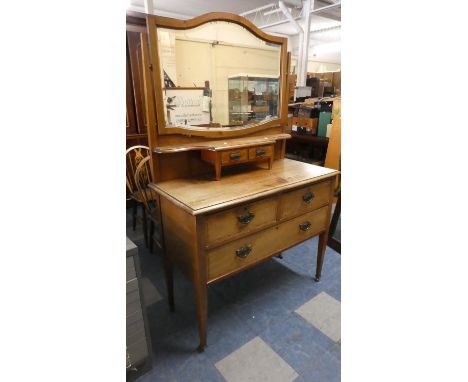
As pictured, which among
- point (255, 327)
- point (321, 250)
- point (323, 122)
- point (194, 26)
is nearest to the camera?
point (194, 26)

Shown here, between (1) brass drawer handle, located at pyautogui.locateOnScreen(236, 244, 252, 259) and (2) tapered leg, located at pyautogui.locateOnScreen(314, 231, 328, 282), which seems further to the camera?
(2) tapered leg, located at pyautogui.locateOnScreen(314, 231, 328, 282)

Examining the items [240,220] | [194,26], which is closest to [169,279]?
[240,220]

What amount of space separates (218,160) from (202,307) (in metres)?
0.68

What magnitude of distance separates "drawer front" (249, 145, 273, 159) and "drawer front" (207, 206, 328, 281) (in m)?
0.37

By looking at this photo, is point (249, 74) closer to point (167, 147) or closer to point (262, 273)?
point (167, 147)

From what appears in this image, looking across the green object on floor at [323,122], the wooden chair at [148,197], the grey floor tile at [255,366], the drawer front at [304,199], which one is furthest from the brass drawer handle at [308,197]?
the green object on floor at [323,122]

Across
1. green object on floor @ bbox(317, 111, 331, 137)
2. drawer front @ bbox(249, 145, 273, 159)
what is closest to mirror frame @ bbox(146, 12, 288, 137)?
drawer front @ bbox(249, 145, 273, 159)

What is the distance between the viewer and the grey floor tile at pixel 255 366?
121 centimetres

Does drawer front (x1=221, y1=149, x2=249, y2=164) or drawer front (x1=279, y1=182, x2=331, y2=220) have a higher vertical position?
drawer front (x1=221, y1=149, x2=249, y2=164)

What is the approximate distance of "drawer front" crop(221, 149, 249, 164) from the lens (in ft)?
4.36

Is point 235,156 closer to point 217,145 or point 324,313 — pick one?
point 217,145

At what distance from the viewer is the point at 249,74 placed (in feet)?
5.07

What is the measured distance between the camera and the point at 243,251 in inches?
49.4

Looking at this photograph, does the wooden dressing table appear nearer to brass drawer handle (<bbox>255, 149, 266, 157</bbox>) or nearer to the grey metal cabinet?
brass drawer handle (<bbox>255, 149, 266, 157</bbox>)
